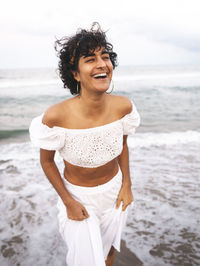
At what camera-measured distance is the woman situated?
5.64 ft

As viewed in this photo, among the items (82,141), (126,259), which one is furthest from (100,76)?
(126,259)

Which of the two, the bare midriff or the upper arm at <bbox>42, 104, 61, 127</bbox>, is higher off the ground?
the upper arm at <bbox>42, 104, 61, 127</bbox>

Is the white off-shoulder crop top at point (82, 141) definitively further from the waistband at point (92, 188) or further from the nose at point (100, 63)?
the nose at point (100, 63)

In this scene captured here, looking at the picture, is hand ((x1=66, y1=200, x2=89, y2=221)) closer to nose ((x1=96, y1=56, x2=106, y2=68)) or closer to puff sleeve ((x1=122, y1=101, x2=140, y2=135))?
puff sleeve ((x1=122, y1=101, x2=140, y2=135))

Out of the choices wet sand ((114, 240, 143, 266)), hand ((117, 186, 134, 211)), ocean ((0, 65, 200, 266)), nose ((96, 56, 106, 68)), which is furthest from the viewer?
ocean ((0, 65, 200, 266))

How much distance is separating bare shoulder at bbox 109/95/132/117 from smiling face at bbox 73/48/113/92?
0.28 meters

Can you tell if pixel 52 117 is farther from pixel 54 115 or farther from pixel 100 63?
pixel 100 63

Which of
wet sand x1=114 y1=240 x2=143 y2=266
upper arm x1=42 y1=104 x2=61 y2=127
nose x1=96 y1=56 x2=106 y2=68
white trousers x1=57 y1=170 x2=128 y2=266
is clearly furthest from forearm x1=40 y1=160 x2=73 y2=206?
wet sand x1=114 y1=240 x2=143 y2=266

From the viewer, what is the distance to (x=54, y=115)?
1700mm

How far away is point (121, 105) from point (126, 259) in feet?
6.37

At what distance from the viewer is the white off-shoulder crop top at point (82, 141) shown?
174 centimetres

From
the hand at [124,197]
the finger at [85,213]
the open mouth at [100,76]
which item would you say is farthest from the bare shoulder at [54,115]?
the hand at [124,197]

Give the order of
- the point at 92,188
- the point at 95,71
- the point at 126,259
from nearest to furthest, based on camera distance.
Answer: the point at 95,71
the point at 92,188
the point at 126,259

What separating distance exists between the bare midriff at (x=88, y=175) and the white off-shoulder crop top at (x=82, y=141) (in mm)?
72
